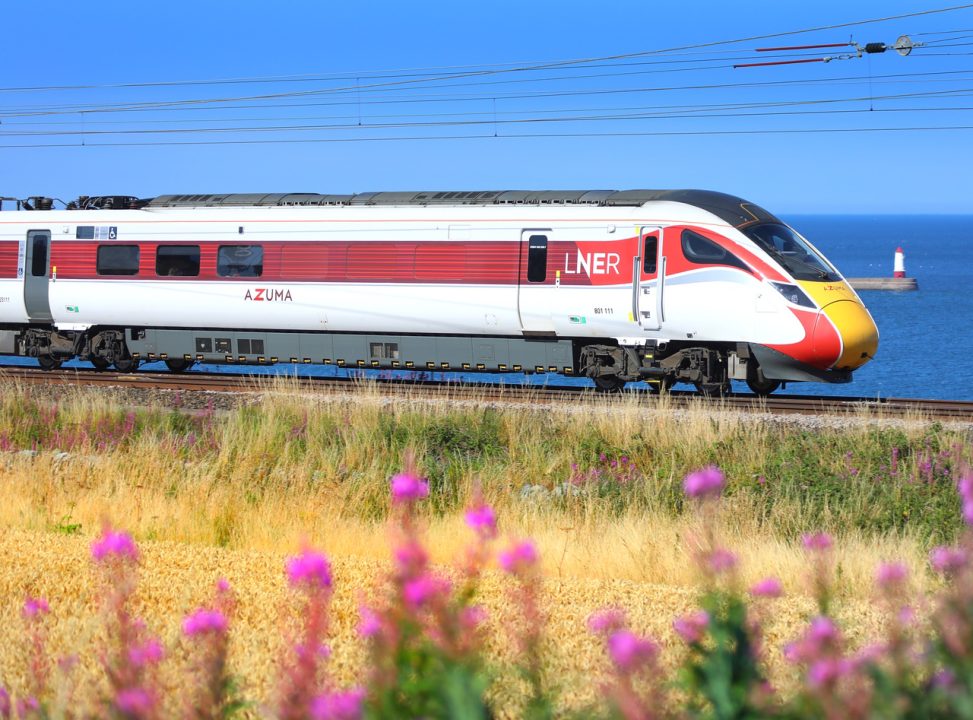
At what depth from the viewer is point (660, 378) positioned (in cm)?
1878

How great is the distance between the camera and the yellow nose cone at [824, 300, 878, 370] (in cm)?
1714

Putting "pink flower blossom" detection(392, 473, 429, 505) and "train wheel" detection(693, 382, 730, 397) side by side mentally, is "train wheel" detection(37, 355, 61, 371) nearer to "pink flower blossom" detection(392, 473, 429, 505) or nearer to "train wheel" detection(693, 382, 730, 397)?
"train wheel" detection(693, 382, 730, 397)

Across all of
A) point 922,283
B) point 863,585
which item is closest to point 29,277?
point 863,585

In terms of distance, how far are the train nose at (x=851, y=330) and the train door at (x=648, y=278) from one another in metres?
2.44

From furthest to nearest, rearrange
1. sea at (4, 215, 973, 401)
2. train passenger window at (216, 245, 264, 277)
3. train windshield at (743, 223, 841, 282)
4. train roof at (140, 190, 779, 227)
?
1. sea at (4, 215, 973, 401)
2. train passenger window at (216, 245, 264, 277)
3. train roof at (140, 190, 779, 227)
4. train windshield at (743, 223, 841, 282)

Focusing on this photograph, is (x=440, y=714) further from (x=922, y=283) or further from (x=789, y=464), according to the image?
(x=922, y=283)

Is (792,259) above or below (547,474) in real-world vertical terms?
above

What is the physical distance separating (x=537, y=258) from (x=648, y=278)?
1823mm

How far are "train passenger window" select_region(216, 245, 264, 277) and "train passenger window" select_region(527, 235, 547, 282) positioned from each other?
495 cm

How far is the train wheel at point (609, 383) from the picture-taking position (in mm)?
19266

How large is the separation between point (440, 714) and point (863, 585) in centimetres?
403

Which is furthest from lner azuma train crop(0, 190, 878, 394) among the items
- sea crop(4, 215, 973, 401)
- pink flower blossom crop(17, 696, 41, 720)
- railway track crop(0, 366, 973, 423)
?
pink flower blossom crop(17, 696, 41, 720)

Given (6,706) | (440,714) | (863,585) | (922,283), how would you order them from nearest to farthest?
(440,714) < (6,706) < (863,585) < (922,283)

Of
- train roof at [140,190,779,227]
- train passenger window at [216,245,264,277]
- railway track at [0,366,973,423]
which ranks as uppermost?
train roof at [140,190,779,227]
